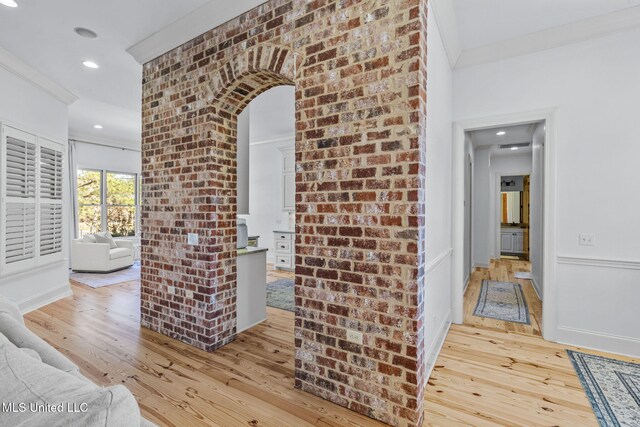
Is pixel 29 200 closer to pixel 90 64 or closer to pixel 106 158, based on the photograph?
pixel 90 64

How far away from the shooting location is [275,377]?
233 centimetres

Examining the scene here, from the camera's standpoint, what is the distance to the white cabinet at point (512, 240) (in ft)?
27.2

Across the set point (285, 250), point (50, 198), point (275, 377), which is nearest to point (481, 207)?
point (285, 250)

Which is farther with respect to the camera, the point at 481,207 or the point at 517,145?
the point at 481,207

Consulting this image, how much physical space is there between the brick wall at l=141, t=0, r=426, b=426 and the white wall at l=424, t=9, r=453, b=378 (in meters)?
0.42

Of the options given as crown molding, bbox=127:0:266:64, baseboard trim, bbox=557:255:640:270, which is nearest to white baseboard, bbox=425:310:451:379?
baseboard trim, bbox=557:255:640:270

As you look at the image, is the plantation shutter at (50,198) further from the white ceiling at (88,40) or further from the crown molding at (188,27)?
the crown molding at (188,27)

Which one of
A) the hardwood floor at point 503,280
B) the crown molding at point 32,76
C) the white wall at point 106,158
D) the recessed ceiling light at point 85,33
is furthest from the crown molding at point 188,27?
the white wall at point 106,158

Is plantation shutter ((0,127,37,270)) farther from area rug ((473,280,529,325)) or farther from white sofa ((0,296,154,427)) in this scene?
area rug ((473,280,529,325))

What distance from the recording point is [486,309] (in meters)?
3.93

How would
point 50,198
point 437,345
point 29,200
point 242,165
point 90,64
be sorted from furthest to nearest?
point 50,198, point 29,200, point 90,64, point 242,165, point 437,345

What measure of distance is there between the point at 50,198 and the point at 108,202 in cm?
336

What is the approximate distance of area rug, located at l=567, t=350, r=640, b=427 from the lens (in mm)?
1908

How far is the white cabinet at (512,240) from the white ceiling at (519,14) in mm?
6716
